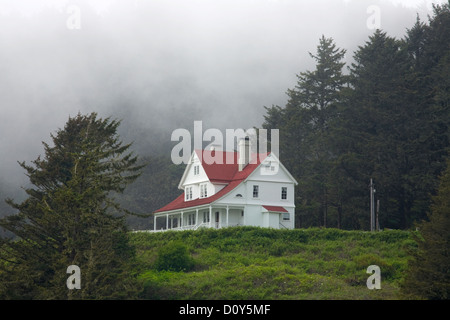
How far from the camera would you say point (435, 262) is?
2736 cm

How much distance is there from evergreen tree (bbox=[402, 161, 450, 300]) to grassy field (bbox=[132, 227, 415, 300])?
1482 mm

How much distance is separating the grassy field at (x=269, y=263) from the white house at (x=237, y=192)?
16.1ft

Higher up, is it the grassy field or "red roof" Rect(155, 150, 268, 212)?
"red roof" Rect(155, 150, 268, 212)

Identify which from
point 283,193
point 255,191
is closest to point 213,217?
point 255,191

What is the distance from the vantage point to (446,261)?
89.0 ft

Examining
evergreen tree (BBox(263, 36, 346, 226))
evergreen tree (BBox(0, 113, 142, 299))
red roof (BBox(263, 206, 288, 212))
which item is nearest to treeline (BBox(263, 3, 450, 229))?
evergreen tree (BBox(263, 36, 346, 226))

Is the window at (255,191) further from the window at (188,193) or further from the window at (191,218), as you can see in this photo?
the window at (188,193)

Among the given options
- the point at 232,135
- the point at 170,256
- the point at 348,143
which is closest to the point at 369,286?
the point at 170,256

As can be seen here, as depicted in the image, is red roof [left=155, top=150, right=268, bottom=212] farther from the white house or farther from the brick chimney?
the brick chimney

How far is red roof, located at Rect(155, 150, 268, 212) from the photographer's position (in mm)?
50822

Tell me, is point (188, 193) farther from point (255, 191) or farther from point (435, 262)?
point (435, 262)

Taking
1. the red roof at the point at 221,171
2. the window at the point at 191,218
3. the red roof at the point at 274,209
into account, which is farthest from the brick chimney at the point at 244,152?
the window at the point at 191,218

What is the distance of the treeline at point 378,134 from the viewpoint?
52062mm

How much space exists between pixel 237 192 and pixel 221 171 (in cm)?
372
